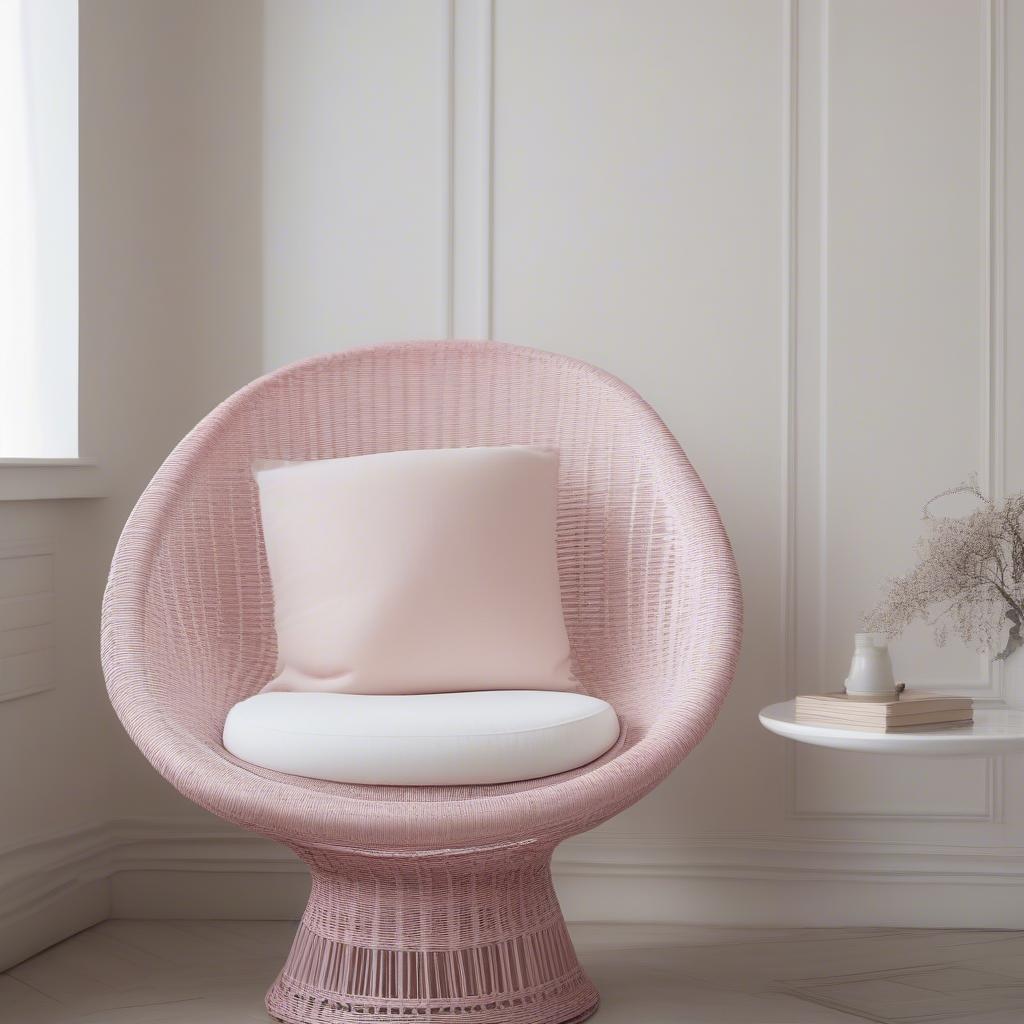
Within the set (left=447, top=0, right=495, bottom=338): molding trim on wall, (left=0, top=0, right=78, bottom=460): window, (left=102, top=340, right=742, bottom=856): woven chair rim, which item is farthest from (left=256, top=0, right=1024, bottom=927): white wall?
(left=102, top=340, right=742, bottom=856): woven chair rim

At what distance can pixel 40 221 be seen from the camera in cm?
214

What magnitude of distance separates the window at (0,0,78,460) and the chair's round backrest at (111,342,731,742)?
1.38ft

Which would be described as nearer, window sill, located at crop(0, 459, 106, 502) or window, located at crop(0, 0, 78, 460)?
window sill, located at crop(0, 459, 106, 502)

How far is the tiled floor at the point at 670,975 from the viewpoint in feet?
5.74

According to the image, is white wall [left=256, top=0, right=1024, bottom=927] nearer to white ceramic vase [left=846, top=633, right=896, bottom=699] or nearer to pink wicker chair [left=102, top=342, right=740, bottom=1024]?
pink wicker chair [left=102, top=342, right=740, bottom=1024]

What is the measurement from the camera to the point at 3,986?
186 centimetres

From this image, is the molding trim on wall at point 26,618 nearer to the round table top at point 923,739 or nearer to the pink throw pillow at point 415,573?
the pink throw pillow at point 415,573

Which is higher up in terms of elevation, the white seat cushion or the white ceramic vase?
the white ceramic vase

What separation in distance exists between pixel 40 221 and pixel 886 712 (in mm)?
1662

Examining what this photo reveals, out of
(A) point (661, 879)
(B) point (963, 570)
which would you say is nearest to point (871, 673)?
(B) point (963, 570)

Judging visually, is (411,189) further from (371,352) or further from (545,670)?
(545,670)

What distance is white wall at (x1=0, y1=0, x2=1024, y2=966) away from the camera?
7.23 ft

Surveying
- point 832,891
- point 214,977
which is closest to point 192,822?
point 214,977

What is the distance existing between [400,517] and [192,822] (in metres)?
0.87
